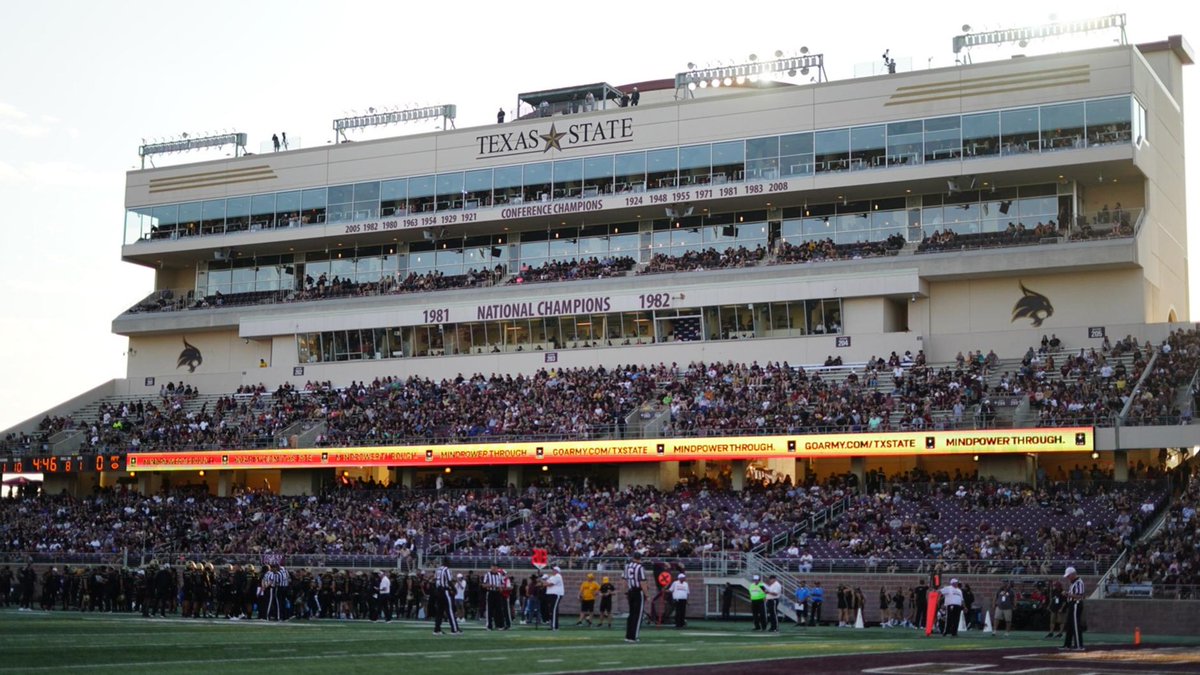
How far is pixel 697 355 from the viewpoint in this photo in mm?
55125

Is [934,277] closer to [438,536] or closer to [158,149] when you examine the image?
[438,536]

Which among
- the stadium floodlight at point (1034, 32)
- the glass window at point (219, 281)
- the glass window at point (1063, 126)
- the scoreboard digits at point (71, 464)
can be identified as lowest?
the scoreboard digits at point (71, 464)

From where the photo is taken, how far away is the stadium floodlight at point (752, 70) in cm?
Result: 5703

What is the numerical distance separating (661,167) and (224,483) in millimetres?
22512

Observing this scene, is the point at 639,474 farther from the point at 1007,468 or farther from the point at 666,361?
the point at 1007,468

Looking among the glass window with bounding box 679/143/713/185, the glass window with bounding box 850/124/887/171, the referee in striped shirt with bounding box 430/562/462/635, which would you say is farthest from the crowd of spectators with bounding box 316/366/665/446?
the referee in striped shirt with bounding box 430/562/462/635

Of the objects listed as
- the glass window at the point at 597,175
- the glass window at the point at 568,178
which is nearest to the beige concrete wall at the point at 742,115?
the glass window at the point at 597,175

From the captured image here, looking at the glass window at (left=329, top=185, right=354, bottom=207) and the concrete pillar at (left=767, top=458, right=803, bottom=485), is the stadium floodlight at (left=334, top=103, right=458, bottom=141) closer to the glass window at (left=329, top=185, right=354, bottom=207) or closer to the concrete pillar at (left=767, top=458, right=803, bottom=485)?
the glass window at (left=329, top=185, right=354, bottom=207)

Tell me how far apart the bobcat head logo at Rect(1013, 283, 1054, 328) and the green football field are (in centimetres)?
2071

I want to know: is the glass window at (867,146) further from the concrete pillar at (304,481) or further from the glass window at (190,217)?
the glass window at (190,217)

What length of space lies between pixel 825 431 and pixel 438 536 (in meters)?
13.1

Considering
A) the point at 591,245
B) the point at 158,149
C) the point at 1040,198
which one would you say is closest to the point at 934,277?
the point at 1040,198

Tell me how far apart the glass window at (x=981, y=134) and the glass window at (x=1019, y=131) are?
26 centimetres

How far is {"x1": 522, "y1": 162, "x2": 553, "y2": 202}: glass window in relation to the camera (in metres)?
59.8
